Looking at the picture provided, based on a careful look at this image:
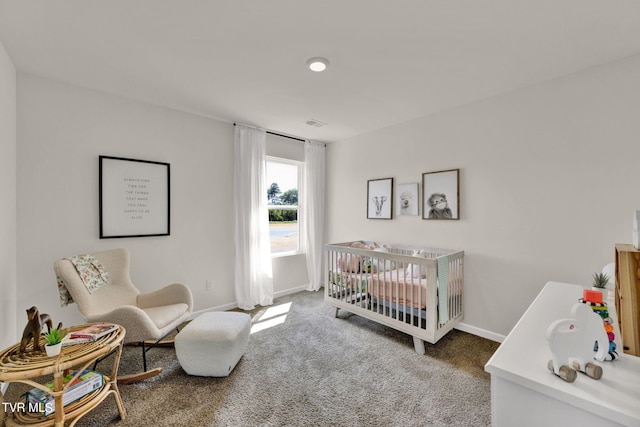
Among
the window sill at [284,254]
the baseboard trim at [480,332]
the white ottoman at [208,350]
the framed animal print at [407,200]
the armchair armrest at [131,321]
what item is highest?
the framed animal print at [407,200]

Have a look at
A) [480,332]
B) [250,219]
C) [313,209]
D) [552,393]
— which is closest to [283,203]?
[313,209]

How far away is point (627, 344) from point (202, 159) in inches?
136

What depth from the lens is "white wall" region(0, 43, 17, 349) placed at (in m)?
1.83

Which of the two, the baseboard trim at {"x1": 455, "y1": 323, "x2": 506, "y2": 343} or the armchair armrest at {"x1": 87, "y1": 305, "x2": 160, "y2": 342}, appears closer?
the armchair armrest at {"x1": 87, "y1": 305, "x2": 160, "y2": 342}

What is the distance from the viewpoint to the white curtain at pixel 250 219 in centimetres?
338

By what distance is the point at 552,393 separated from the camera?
745 mm

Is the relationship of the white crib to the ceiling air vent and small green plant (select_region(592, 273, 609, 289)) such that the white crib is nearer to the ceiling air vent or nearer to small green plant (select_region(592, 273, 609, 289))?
small green plant (select_region(592, 273, 609, 289))

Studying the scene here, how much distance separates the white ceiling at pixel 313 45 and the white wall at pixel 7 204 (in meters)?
0.22

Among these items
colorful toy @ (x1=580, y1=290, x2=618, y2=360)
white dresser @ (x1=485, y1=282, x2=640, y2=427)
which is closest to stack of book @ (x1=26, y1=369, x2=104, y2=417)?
white dresser @ (x1=485, y1=282, x2=640, y2=427)

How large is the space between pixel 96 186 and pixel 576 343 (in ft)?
11.0

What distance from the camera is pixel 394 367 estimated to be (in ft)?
7.11

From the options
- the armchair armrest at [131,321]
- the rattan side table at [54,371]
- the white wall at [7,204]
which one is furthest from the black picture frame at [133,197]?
the rattan side table at [54,371]

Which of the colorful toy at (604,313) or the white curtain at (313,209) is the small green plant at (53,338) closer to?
the colorful toy at (604,313)

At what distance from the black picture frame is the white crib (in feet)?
6.14
